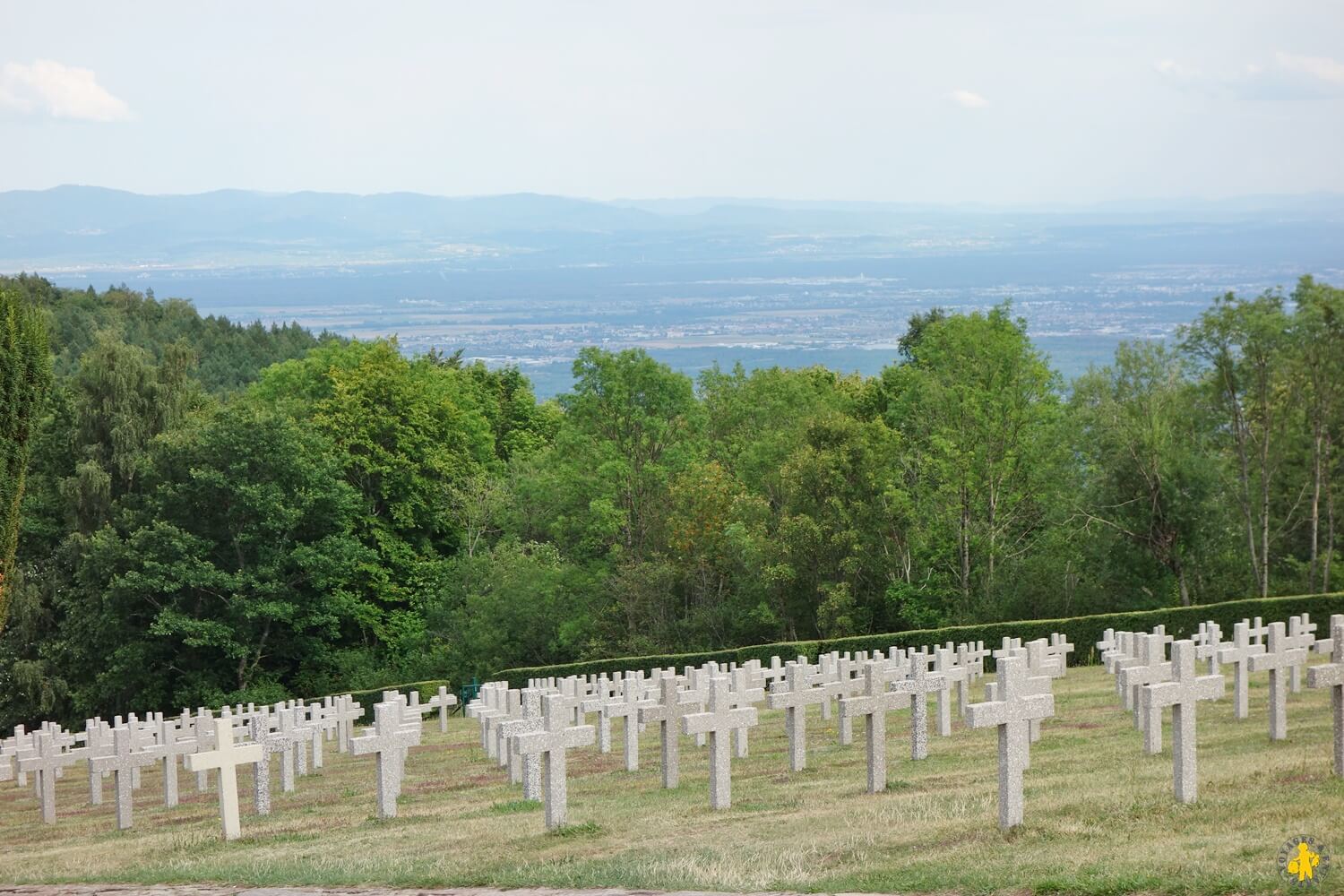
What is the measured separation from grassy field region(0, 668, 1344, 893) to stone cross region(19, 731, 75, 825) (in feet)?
1.23

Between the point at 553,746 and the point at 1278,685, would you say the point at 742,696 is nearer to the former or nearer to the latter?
the point at 553,746

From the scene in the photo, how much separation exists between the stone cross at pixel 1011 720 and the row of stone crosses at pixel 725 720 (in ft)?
0.04

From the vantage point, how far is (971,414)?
48.7 m

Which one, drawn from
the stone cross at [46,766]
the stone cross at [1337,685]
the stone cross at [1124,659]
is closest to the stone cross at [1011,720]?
the stone cross at [1337,685]

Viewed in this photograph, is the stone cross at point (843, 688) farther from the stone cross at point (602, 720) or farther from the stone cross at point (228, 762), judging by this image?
the stone cross at point (228, 762)

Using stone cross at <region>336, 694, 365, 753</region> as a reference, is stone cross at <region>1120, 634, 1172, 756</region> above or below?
above

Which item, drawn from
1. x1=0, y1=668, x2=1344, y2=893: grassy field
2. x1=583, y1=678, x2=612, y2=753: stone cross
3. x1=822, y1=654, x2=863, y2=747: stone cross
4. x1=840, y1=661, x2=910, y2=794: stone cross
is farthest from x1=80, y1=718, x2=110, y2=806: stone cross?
x1=840, y1=661, x2=910, y2=794: stone cross

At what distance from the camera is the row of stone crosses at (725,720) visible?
11.7m

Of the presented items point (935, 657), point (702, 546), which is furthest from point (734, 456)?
point (935, 657)

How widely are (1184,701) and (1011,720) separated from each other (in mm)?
1401

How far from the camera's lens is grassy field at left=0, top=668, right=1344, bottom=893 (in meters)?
9.82

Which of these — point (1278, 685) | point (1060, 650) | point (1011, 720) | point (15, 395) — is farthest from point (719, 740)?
point (1060, 650)

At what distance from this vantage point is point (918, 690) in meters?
15.6

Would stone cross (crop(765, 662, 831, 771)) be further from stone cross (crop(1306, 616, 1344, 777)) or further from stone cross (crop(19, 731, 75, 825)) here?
stone cross (crop(19, 731, 75, 825))
